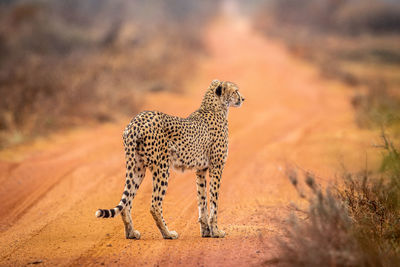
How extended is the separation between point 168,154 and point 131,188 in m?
0.55

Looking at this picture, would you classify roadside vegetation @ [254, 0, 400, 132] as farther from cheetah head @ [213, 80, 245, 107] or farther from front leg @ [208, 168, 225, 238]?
front leg @ [208, 168, 225, 238]

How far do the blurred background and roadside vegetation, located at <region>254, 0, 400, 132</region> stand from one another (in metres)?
0.07

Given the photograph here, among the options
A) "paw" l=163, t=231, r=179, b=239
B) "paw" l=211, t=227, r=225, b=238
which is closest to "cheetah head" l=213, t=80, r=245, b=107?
"paw" l=211, t=227, r=225, b=238

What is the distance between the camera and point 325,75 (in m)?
19.7

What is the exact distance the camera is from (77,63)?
45.0 feet

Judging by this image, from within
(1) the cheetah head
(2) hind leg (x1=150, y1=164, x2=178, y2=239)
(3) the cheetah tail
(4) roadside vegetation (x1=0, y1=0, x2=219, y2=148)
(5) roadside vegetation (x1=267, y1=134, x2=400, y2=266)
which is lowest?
(5) roadside vegetation (x1=267, y1=134, x2=400, y2=266)

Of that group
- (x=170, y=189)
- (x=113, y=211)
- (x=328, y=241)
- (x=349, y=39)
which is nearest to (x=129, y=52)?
(x=170, y=189)

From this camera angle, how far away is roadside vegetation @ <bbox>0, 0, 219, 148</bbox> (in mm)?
10719

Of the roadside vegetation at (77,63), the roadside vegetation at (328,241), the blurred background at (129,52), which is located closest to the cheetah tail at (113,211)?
the roadside vegetation at (328,241)

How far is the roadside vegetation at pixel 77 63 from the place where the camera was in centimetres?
1072

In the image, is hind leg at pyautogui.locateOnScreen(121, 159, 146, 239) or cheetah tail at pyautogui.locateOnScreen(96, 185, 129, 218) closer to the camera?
cheetah tail at pyautogui.locateOnScreen(96, 185, 129, 218)

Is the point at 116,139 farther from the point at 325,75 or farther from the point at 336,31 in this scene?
the point at 336,31

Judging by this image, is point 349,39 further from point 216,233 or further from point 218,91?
point 216,233

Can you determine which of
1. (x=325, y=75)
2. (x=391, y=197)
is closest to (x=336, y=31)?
(x=325, y=75)
